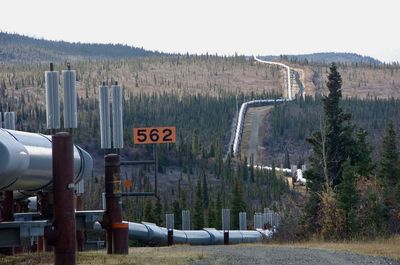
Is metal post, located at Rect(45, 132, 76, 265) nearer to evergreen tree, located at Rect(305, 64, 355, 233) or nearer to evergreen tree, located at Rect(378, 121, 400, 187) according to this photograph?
evergreen tree, located at Rect(305, 64, 355, 233)

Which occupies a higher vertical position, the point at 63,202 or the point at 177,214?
the point at 63,202

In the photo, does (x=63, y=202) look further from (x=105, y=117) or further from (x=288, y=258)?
(x=105, y=117)

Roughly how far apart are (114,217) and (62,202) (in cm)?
557

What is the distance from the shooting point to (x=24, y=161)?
18078 mm

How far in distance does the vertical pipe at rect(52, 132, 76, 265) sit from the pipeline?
60.6ft

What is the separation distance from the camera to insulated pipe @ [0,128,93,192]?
17344mm

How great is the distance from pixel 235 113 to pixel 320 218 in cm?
8688

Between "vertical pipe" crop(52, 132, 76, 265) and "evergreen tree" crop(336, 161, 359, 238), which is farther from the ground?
"vertical pipe" crop(52, 132, 76, 265)

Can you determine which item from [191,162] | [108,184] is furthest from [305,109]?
[108,184]

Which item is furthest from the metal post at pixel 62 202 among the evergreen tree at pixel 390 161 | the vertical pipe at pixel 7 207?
the evergreen tree at pixel 390 161

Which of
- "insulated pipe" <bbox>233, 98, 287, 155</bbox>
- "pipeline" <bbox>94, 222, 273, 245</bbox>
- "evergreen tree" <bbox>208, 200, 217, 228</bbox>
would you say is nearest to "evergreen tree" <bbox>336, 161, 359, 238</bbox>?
"pipeline" <bbox>94, 222, 273, 245</bbox>

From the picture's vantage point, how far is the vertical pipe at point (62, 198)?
60.0 ft

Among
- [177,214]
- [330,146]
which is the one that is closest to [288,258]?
[330,146]

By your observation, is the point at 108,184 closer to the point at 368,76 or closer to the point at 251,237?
the point at 251,237
